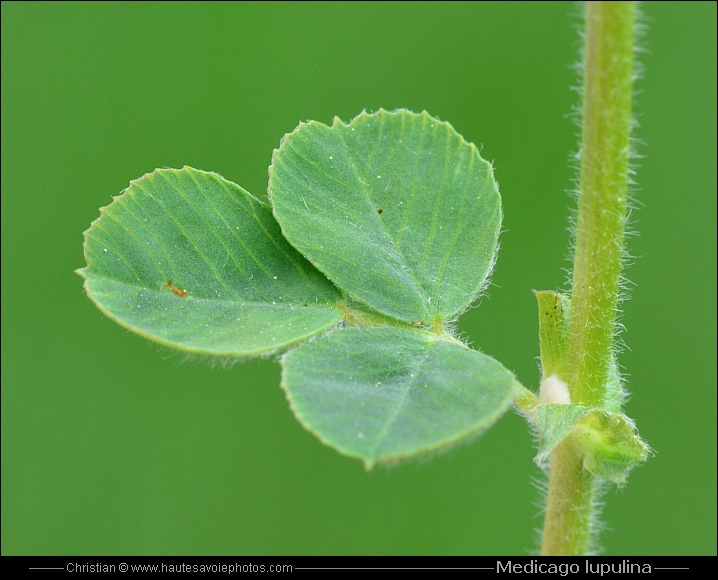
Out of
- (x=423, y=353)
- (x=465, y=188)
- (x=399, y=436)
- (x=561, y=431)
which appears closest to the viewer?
(x=399, y=436)

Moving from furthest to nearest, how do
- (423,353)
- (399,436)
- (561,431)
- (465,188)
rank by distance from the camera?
(465,188)
(423,353)
(561,431)
(399,436)

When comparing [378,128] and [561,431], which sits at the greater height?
[378,128]

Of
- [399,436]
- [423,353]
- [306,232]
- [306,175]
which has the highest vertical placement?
[306,175]

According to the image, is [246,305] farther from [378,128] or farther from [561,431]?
[561,431]

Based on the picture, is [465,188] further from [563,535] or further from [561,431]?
[563,535]

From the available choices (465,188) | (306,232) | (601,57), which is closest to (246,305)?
(306,232)

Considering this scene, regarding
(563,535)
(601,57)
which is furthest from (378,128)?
Answer: (563,535)

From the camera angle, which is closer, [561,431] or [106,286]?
[561,431]
